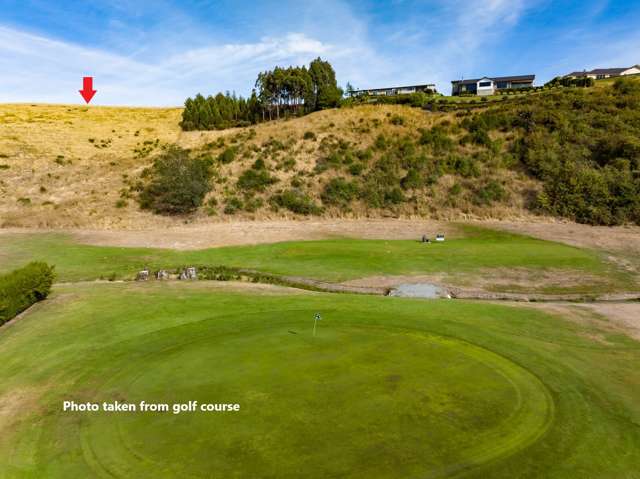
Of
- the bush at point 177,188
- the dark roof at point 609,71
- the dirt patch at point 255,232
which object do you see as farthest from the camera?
the dark roof at point 609,71

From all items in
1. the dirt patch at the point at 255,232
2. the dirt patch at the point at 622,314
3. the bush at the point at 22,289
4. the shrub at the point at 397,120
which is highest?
the shrub at the point at 397,120

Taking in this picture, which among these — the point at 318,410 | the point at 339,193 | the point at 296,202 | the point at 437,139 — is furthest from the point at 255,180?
the point at 318,410

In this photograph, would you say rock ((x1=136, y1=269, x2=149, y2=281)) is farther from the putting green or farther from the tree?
the tree

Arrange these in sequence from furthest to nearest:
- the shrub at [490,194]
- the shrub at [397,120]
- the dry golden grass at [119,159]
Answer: the shrub at [397,120] < the dry golden grass at [119,159] < the shrub at [490,194]

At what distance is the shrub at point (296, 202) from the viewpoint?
4291 centimetres

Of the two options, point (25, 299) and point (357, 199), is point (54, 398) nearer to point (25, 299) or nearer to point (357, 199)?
point (25, 299)

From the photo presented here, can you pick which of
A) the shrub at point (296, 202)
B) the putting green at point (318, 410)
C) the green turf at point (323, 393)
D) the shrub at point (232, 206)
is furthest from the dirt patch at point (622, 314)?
the shrub at point (232, 206)

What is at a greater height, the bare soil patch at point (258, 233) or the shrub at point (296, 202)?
the shrub at point (296, 202)

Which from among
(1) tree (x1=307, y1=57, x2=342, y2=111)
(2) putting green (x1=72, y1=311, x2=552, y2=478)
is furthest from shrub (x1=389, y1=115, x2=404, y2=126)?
(2) putting green (x1=72, y1=311, x2=552, y2=478)

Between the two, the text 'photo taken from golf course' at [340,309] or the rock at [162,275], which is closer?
the text 'photo taken from golf course' at [340,309]

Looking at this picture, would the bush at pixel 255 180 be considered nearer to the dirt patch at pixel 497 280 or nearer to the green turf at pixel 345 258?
the green turf at pixel 345 258

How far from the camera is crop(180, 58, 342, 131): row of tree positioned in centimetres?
7412

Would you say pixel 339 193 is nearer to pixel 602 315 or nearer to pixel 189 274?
pixel 189 274

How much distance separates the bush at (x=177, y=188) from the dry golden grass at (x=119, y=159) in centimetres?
131
